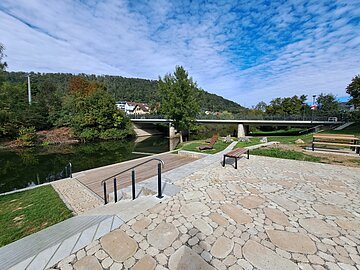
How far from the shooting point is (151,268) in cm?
220

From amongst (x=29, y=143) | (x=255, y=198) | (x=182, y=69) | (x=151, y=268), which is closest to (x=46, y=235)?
(x=151, y=268)

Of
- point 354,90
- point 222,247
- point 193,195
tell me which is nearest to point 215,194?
point 193,195

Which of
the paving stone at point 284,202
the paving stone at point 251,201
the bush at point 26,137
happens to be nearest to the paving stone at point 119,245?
the paving stone at point 251,201

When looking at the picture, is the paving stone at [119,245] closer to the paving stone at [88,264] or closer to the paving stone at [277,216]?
the paving stone at [88,264]

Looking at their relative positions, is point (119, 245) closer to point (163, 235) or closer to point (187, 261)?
point (163, 235)

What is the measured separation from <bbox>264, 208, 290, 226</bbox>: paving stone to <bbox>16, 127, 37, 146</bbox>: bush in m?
29.2

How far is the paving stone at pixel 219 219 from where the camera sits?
123 inches

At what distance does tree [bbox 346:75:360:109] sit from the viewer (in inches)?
693

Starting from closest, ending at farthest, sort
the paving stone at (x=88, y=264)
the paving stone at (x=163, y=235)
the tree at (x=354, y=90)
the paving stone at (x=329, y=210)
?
the paving stone at (x=88, y=264)
the paving stone at (x=163, y=235)
the paving stone at (x=329, y=210)
the tree at (x=354, y=90)

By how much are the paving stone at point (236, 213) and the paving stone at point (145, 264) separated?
163 cm

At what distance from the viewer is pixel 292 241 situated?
266 cm

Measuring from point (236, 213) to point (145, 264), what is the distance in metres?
1.94

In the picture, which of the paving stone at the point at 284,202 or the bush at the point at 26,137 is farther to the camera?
the bush at the point at 26,137

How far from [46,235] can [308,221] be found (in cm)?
468
